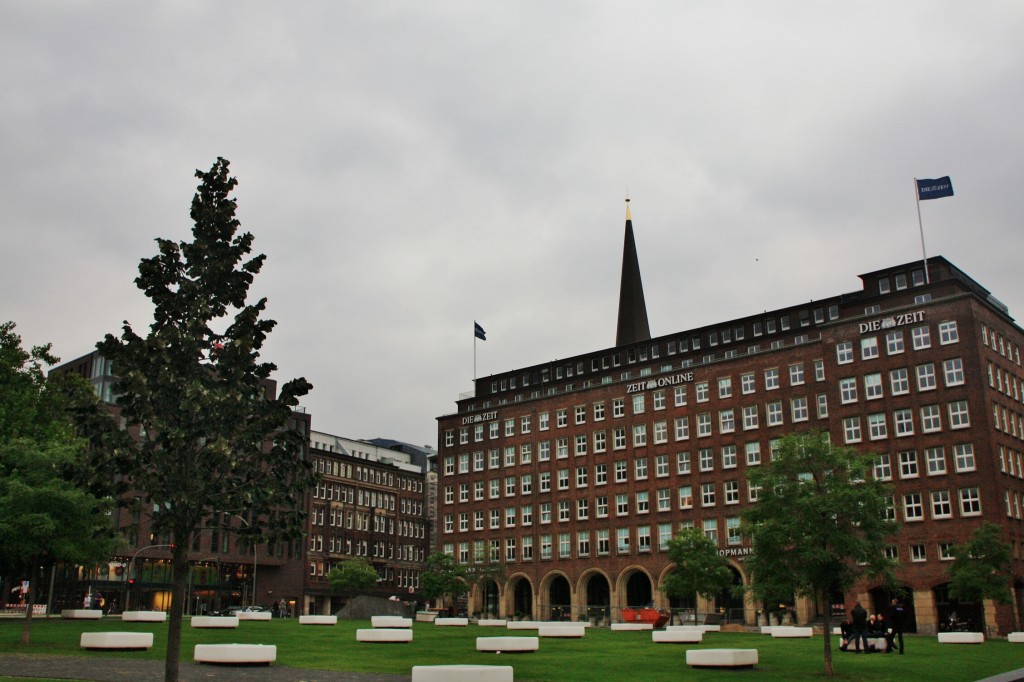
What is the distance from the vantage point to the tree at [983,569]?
5544 cm

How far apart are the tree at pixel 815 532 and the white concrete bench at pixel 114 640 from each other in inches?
799

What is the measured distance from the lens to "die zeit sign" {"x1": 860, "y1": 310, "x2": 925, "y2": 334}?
69312 millimetres

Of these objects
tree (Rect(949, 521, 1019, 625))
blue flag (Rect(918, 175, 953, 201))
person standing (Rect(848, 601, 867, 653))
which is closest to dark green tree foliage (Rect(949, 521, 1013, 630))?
tree (Rect(949, 521, 1019, 625))

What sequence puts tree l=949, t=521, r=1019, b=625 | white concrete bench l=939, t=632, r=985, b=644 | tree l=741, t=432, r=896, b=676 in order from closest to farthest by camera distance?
1. tree l=741, t=432, r=896, b=676
2. white concrete bench l=939, t=632, r=985, b=644
3. tree l=949, t=521, r=1019, b=625

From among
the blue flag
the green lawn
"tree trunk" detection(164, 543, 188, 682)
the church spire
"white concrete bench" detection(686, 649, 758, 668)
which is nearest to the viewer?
"tree trunk" detection(164, 543, 188, 682)

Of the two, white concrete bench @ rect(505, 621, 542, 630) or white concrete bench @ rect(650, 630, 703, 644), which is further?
white concrete bench @ rect(505, 621, 542, 630)

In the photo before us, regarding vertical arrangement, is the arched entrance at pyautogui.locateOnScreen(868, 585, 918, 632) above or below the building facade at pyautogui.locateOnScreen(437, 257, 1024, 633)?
below

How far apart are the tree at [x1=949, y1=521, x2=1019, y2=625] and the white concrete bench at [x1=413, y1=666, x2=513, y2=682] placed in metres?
44.4

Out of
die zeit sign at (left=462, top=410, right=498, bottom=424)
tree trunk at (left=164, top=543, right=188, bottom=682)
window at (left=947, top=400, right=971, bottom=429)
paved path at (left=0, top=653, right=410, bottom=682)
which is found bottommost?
paved path at (left=0, top=653, right=410, bottom=682)

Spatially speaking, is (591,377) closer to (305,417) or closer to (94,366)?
(305,417)

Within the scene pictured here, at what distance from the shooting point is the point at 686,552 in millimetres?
65750

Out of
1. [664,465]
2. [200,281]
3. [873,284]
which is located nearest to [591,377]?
[664,465]

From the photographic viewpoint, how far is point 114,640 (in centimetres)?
3127

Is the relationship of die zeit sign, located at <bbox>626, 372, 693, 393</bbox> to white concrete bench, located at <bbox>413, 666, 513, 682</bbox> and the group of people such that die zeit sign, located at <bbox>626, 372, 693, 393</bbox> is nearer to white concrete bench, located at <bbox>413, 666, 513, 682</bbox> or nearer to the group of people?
the group of people
